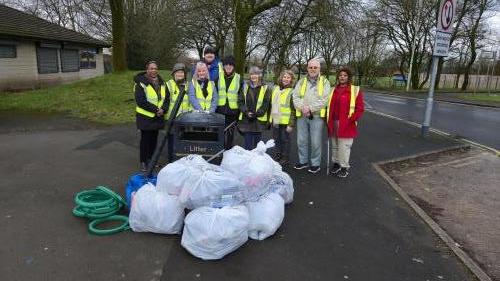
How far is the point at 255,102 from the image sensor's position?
6.30 metres

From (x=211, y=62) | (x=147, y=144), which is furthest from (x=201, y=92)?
(x=147, y=144)

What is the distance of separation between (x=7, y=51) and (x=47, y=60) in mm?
2980

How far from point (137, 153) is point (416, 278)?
17.7 ft

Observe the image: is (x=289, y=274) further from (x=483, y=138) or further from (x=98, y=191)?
(x=483, y=138)

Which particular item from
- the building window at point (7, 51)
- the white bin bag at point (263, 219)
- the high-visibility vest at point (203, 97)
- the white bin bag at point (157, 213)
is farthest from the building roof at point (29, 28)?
the white bin bag at point (263, 219)

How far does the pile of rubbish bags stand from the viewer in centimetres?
374

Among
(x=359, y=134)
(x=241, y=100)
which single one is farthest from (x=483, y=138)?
(x=241, y=100)

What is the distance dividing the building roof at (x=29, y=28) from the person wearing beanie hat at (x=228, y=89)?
50.9 feet

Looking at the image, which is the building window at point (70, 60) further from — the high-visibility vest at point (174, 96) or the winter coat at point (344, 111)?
the winter coat at point (344, 111)

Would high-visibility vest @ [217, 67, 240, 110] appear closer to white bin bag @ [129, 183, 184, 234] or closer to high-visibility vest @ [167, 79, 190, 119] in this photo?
high-visibility vest @ [167, 79, 190, 119]

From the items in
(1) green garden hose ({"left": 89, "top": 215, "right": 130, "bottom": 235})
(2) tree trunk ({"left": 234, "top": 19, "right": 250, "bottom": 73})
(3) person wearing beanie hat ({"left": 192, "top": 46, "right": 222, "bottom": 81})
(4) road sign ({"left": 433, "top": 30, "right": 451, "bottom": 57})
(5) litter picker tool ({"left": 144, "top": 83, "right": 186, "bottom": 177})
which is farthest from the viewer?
(2) tree trunk ({"left": 234, "top": 19, "right": 250, "bottom": 73})

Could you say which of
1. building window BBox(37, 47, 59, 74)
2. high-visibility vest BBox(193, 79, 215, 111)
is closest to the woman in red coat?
high-visibility vest BBox(193, 79, 215, 111)

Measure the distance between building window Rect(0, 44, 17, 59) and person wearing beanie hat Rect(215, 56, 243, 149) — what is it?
16353 millimetres

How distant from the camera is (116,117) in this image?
11461 mm
